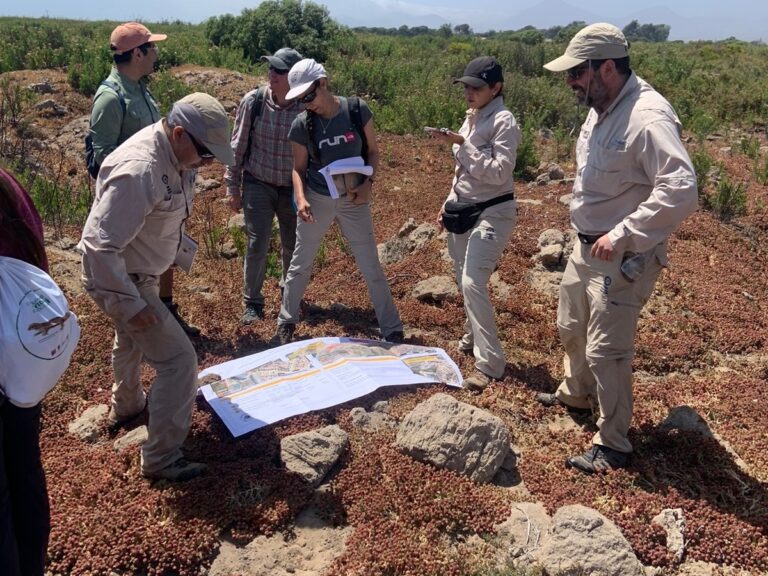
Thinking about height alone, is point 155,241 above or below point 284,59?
below

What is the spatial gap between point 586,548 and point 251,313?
11.9 feet

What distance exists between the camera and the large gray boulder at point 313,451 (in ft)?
12.0

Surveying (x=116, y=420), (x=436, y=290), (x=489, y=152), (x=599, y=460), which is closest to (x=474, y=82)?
(x=489, y=152)

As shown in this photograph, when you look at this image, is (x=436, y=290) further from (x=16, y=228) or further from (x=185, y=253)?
(x=16, y=228)

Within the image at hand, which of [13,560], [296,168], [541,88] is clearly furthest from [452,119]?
[13,560]

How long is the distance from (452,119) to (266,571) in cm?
1117

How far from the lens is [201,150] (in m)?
3.27

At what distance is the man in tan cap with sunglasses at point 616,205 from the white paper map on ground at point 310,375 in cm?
126

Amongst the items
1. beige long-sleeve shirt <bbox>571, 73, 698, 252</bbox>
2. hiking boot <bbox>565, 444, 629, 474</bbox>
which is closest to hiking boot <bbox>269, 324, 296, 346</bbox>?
hiking boot <bbox>565, 444, 629, 474</bbox>

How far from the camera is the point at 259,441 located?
3.98m

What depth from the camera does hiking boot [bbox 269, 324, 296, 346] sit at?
17.5 ft

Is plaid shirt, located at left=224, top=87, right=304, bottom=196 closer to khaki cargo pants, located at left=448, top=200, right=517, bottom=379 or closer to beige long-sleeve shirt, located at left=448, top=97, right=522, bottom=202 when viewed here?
beige long-sleeve shirt, located at left=448, top=97, right=522, bottom=202

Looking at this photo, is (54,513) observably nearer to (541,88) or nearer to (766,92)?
(541,88)

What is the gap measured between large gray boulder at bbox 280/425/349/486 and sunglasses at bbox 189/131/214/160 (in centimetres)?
166
